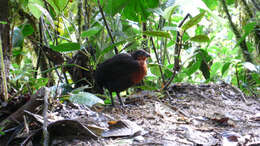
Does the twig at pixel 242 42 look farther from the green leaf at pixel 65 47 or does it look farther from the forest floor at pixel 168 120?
the green leaf at pixel 65 47

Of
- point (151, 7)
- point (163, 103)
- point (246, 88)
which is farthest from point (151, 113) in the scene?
point (246, 88)

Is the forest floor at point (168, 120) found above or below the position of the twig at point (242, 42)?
below

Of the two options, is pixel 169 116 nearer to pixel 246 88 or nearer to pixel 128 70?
pixel 128 70

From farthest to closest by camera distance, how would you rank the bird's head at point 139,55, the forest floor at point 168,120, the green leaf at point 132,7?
the bird's head at point 139,55 → the green leaf at point 132,7 → the forest floor at point 168,120

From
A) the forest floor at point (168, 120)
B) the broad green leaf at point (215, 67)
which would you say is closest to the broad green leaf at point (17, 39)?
the forest floor at point (168, 120)

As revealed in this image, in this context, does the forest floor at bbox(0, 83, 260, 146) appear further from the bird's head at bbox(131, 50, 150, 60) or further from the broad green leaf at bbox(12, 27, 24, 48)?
the broad green leaf at bbox(12, 27, 24, 48)

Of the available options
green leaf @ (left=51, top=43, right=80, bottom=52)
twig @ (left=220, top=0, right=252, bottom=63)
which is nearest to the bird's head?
green leaf @ (left=51, top=43, right=80, bottom=52)

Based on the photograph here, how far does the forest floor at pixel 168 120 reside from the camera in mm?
1373

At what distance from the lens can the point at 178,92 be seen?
9.48ft

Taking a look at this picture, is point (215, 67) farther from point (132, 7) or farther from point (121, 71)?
point (132, 7)

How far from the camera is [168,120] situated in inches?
74.7

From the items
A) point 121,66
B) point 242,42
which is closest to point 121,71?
point 121,66

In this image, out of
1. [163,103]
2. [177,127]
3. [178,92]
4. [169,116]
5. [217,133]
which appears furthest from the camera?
[178,92]

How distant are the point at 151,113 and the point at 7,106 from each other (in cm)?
106
